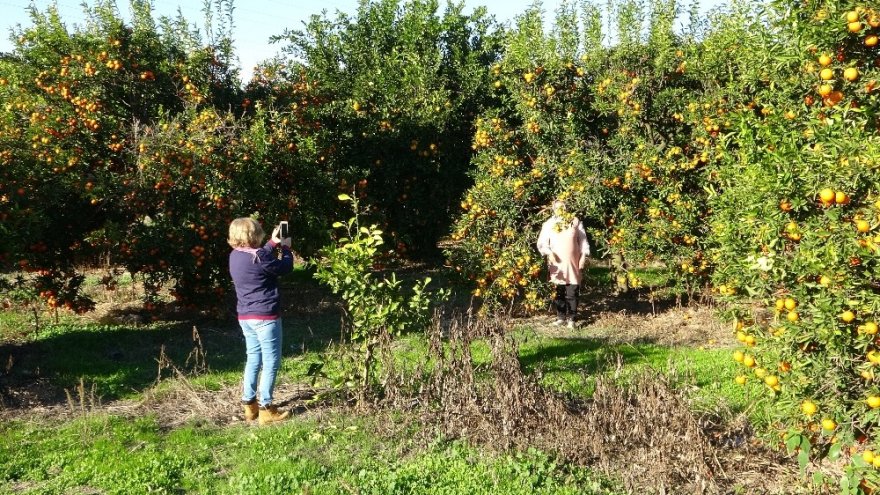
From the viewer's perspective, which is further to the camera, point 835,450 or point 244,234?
point 244,234

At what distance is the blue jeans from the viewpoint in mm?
5340

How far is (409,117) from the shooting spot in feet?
38.1

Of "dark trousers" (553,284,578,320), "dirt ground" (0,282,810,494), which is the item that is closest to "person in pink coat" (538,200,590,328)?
"dark trousers" (553,284,578,320)

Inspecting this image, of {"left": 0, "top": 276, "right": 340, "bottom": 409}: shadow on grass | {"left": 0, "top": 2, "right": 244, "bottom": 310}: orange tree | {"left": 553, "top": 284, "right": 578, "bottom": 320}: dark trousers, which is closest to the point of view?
{"left": 0, "top": 276, "right": 340, "bottom": 409}: shadow on grass

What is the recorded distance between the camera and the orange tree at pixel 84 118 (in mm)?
7926

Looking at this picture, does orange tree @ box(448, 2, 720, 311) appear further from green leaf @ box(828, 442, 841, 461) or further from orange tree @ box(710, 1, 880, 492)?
green leaf @ box(828, 442, 841, 461)

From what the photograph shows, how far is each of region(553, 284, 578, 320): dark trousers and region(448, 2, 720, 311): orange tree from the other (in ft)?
0.71

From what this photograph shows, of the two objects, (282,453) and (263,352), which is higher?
(263,352)

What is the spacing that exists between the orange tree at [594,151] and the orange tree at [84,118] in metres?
4.02

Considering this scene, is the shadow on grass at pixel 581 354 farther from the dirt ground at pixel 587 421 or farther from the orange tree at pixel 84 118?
the orange tree at pixel 84 118

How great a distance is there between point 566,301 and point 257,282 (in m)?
4.86

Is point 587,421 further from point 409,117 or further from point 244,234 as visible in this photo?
point 409,117

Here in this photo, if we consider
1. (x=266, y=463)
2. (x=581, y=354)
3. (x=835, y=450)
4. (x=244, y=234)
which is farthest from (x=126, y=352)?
(x=835, y=450)

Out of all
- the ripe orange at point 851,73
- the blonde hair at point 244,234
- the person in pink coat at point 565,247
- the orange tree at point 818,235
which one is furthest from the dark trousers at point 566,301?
the ripe orange at point 851,73
